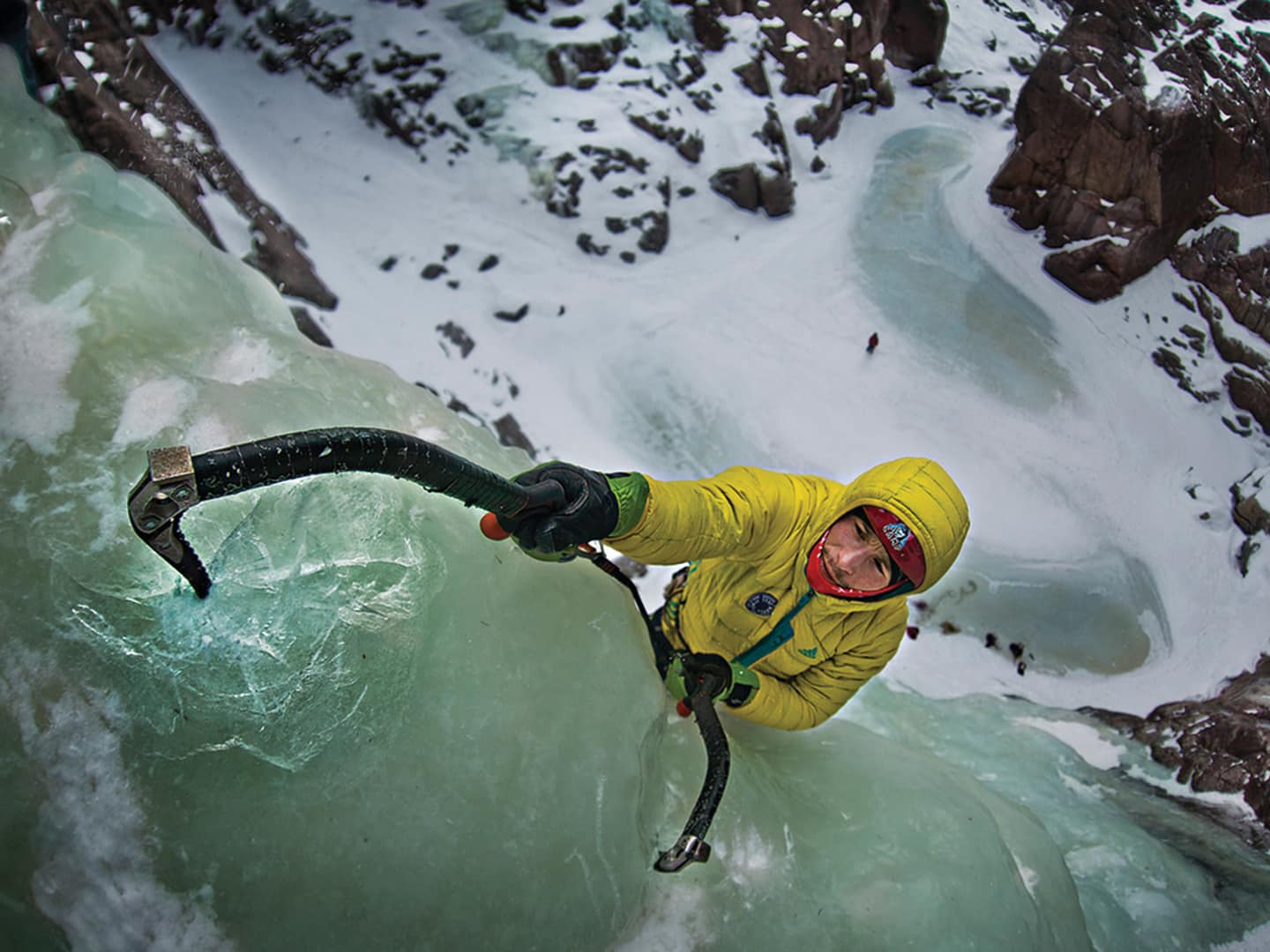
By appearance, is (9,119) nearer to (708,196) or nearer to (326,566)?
(326,566)

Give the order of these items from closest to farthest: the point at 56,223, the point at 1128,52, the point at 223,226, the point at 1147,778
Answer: the point at 56,223
the point at 1147,778
the point at 223,226
the point at 1128,52

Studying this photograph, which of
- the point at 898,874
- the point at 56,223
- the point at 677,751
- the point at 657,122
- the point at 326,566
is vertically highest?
the point at 56,223

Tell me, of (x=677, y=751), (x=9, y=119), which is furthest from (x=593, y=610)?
(x=9, y=119)

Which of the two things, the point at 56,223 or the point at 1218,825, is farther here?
the point at 1218,825

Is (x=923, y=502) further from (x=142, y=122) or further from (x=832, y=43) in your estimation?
(x=832, y=43)

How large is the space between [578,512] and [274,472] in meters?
0.58

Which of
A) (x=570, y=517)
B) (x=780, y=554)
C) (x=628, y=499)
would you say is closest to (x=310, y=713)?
(x=570, y=517)

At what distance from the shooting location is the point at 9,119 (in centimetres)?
211

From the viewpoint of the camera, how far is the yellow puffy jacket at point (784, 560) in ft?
5.98

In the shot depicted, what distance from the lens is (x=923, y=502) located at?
183cm

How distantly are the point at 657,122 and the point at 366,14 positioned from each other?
340cm

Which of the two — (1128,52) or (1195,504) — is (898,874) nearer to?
(1195,504)

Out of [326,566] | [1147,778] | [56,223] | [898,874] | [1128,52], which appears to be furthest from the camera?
[1128,52]

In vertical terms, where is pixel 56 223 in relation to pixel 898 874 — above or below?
above
